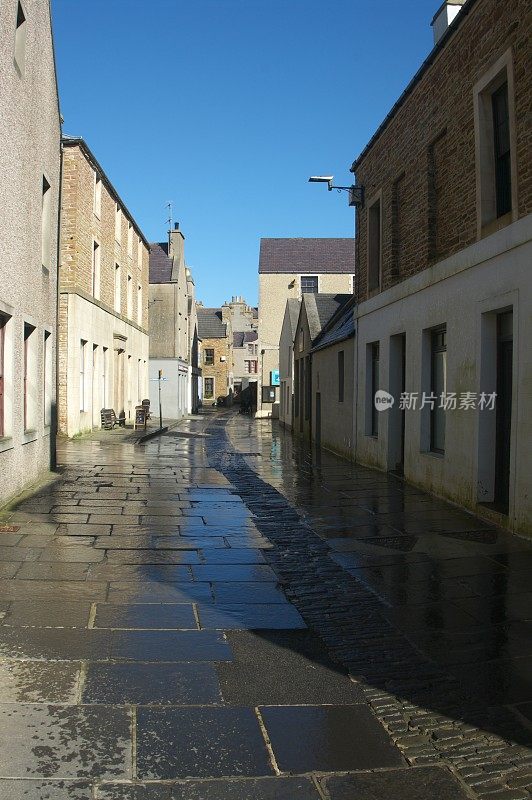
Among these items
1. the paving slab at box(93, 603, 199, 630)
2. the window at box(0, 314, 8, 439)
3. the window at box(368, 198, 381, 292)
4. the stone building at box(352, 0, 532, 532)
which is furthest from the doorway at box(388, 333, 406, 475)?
the paving slab at box(93, 603, 199, 630)

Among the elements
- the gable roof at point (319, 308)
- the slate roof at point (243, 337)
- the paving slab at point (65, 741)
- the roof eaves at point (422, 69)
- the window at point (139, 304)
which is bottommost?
the paving slab at point (65, 741)

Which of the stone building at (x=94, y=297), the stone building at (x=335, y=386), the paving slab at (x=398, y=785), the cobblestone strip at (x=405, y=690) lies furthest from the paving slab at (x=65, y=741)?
the stone building at (x=94, y=297)

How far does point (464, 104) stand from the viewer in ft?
34.1

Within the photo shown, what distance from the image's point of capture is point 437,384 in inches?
468

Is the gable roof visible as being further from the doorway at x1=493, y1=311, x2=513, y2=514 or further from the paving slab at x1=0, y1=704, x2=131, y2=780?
the paving slab at x1=0, y1=704, x2=131, y2=780

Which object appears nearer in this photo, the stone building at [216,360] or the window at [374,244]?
the window at [374,244]

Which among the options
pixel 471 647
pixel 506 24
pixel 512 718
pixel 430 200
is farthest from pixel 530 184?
pixel 512 718

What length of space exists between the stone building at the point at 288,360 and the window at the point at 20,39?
22672mm

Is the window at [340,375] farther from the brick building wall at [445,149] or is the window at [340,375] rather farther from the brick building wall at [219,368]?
the brick building wall at [219,368]

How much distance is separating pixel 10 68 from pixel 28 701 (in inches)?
328

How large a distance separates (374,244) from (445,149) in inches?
192

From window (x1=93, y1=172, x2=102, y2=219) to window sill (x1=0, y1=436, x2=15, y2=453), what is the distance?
16863 millimetres

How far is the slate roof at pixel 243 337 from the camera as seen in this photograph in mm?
91375

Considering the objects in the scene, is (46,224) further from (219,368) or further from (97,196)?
(219,368)
